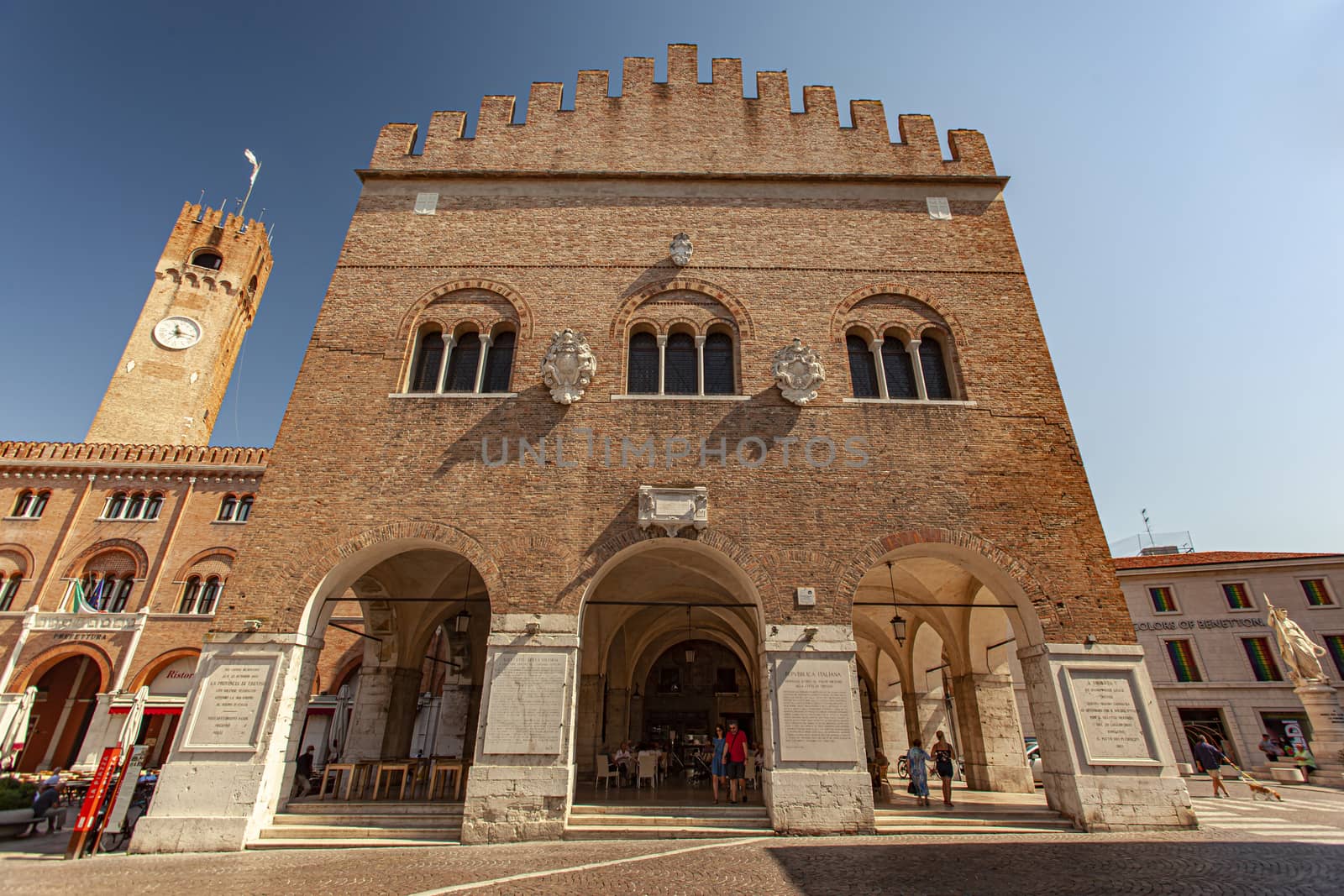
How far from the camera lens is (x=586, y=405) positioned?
415 inches

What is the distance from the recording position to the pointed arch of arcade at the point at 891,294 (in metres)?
11.2

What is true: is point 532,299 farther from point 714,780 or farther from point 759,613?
point 714,780

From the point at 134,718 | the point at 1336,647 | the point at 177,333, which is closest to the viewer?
the point at 134,718

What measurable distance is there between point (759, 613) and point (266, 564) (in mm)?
7217

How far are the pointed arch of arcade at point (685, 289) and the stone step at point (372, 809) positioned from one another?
7581 millimetres

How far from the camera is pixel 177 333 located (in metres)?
33.1

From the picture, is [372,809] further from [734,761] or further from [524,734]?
[734,761]

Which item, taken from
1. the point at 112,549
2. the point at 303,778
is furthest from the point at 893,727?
the point at 112,549

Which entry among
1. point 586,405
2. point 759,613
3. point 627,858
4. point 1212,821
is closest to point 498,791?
point 627,858

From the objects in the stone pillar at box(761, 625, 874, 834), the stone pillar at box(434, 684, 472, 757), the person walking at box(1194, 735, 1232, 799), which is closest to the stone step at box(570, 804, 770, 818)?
the stone pillar at box(761, 625, 874, 834)

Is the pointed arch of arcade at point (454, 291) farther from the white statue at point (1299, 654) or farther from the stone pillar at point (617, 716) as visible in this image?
the white statue at point (1299, 654)

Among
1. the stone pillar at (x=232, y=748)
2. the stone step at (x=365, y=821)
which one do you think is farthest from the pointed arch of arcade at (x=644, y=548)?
the stone pillar at (x=232, y=748)

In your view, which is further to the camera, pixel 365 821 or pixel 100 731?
pixel 100 731

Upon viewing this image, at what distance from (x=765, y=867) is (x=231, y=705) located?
720 centimetres
